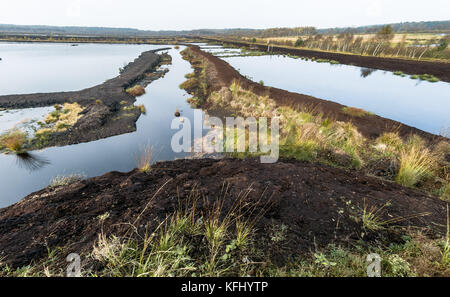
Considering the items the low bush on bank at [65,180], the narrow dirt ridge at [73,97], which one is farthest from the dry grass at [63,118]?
the low bush on bank at [65,180]

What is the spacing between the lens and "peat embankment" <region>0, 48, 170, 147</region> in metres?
9.53

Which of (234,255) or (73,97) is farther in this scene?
(73,97)

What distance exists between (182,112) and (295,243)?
40.0 ft

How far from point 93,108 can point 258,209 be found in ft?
46.0

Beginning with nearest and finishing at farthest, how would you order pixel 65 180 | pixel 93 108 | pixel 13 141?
pixel 65 180 < pixel 13 141 < pixel 93 108

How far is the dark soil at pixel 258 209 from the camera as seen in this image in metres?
2.67

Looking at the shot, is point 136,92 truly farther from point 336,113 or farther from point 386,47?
point 386,47

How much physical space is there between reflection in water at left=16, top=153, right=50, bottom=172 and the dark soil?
381 cm

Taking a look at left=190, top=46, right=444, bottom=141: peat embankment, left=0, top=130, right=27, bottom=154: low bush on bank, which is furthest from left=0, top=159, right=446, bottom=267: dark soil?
left=190, top=46, right=444, bottom=141: peat embankment

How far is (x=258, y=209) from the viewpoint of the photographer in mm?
3244

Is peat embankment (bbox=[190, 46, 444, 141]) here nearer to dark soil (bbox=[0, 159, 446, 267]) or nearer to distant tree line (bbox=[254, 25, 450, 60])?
dark soil (bbox=[0, 159, 446, 267])

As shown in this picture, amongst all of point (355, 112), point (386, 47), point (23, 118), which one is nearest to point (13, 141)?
point (23, 118)

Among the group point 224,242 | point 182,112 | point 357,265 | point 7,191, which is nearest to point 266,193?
point 224,242

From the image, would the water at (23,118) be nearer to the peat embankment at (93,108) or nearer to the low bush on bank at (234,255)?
the peat embankment at (93,108)
